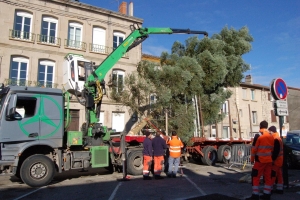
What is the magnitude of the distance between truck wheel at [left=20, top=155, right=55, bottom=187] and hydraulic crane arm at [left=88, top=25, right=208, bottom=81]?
356 cm

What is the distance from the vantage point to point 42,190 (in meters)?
7.81

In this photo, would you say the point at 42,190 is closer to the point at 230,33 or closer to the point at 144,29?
the point at 144,29

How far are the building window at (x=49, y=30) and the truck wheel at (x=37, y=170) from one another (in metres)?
11.4

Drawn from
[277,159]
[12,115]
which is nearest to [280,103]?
[277,159]

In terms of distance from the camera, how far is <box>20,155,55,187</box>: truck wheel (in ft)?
26.6

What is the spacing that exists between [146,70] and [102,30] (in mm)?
5321

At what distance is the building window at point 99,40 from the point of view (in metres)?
19.5

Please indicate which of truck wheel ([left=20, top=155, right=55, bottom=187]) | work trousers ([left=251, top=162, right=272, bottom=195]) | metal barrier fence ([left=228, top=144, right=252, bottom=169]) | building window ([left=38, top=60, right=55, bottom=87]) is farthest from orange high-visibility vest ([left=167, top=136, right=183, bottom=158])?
building window ([left=38, top=60, right=55, bottom=87])

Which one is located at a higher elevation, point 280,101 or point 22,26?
point 22,26

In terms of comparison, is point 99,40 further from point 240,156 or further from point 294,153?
point 294,153

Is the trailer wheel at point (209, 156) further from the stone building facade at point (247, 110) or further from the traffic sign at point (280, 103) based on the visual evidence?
the stone building facade at point (247, 110)

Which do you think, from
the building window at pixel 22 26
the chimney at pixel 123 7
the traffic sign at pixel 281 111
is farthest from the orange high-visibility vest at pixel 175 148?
the chimney at pixel 123 7

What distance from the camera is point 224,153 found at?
575 inches

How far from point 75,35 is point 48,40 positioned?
1.90 meters
